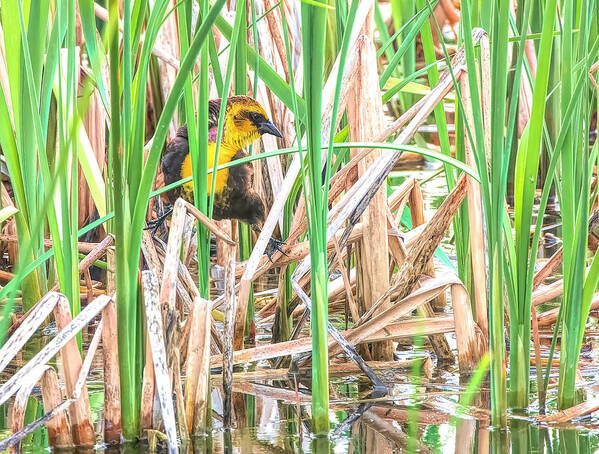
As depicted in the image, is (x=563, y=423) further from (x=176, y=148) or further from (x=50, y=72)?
(x=176, y=148)

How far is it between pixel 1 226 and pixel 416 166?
2.34m

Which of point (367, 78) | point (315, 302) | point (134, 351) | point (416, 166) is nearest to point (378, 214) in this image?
point (367, 78)

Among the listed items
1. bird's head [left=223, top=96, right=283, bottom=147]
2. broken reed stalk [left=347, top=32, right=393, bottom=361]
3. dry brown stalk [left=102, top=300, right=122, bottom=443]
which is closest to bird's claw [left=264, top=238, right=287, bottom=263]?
broken reed stalk [left=347, top=32, right=393, bottom=361]

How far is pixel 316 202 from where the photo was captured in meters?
1.72

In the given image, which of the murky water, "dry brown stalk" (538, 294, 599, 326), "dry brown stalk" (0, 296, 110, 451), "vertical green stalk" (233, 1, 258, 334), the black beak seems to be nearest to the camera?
"dry brown stalk" (0, 296, 110, 451)

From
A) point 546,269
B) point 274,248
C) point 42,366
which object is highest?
point 274,248

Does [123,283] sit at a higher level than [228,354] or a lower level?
higher

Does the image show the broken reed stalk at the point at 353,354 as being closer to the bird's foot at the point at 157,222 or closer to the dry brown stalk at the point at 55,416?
the dry brown stalk at the point at 55,416

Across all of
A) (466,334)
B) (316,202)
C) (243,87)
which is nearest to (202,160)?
(316,202)

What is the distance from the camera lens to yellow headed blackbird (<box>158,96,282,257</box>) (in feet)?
9.88

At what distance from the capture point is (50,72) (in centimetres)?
202

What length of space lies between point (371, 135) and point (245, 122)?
2.20 feet

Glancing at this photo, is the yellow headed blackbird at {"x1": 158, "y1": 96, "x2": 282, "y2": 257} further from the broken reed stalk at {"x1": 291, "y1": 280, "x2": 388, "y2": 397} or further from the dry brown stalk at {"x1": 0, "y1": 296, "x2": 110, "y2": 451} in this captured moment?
the dry brown stalk at {"x1": 0, "y1": 296, "x2": 110, "y2": 451}

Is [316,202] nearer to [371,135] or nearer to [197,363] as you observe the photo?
[197,363]
